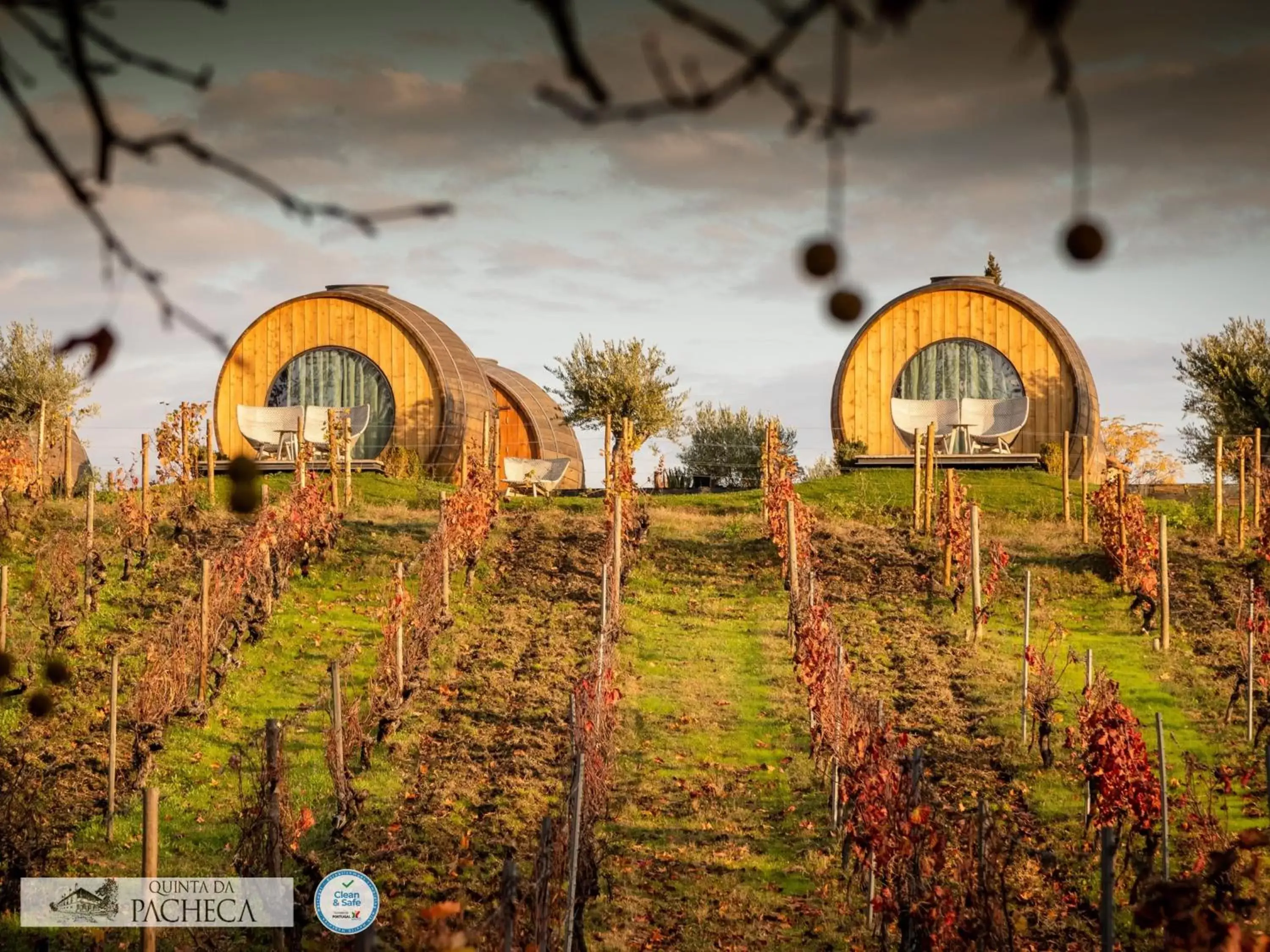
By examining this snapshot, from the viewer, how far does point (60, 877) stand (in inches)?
463

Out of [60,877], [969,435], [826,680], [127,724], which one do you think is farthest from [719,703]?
[969,435]

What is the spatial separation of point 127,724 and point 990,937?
A: 31.8ft

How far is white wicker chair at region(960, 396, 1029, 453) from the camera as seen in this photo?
31.2 metres

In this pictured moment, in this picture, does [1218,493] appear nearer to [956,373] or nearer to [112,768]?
[956,373]

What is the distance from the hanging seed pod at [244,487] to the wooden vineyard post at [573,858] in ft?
26.1

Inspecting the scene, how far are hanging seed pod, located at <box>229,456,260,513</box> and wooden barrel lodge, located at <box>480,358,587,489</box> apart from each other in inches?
1320

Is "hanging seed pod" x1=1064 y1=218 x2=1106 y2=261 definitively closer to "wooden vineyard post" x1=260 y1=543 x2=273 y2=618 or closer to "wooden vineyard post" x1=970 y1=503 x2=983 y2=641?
"wooden vineyard post" x1=260 y1=543 x2=273 y2=618

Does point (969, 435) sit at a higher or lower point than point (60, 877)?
higher

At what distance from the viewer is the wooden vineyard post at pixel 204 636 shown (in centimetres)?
1631

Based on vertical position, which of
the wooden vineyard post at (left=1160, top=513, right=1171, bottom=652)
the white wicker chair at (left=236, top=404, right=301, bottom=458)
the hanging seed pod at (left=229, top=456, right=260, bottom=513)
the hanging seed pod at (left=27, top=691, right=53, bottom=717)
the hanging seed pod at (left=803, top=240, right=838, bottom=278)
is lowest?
the wooden vineyard post at (left=1160, top=513, right=1171, bottom=652)

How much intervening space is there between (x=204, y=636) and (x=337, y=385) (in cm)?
1749

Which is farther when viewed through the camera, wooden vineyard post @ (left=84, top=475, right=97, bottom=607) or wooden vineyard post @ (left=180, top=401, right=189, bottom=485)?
wooden vineyard post @ (left=180, top=401, right=189, bottom=485)

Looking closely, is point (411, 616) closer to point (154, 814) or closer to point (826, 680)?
point (826, 680)

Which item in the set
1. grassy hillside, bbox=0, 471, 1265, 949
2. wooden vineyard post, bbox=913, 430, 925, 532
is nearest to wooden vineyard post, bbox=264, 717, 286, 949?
grassy hillside, bbox=0, 471, 1265, 949
